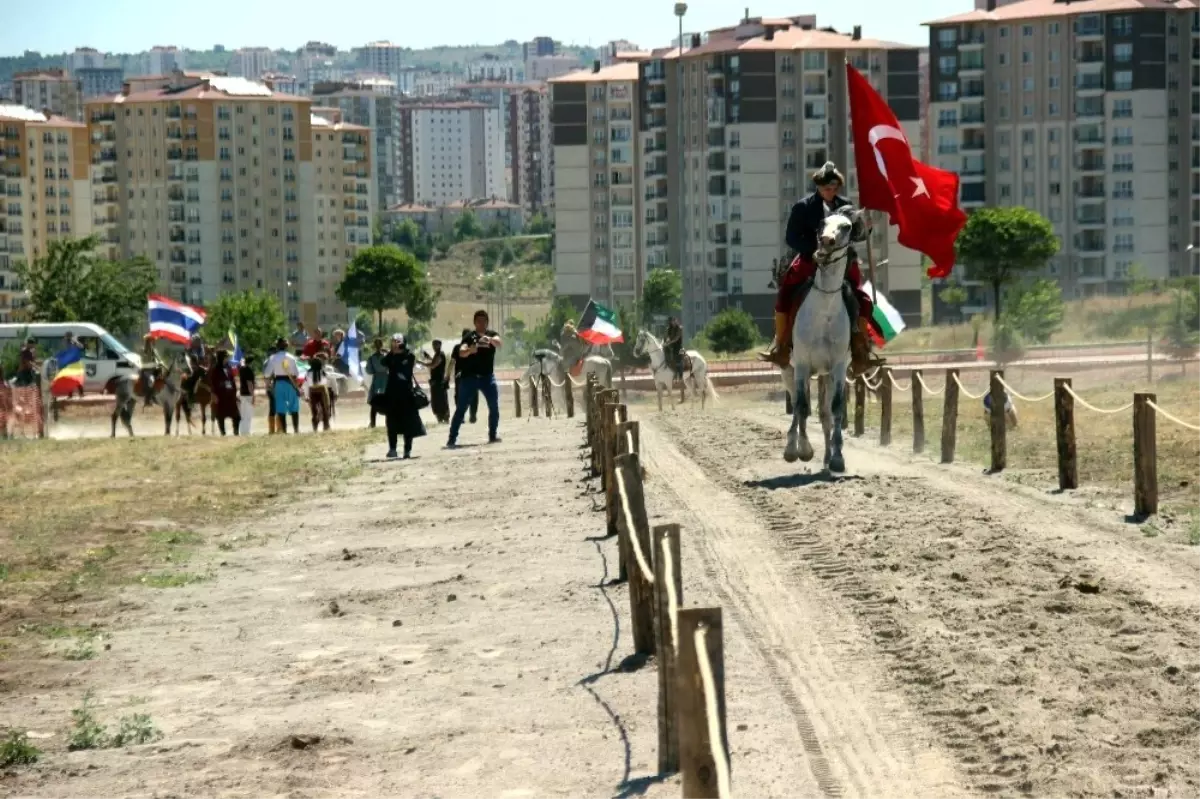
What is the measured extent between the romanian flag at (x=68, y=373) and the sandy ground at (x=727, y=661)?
101 feet

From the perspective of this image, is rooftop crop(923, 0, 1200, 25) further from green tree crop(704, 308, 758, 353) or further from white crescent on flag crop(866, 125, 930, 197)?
white crescent on flag crop(866, 125, 930, 197)

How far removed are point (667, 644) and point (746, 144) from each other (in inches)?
5013

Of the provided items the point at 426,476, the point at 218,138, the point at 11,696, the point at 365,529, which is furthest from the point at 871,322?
the point at 218,138

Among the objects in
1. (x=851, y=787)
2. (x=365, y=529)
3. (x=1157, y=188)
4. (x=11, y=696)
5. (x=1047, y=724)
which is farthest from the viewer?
→ (x=1157, y=188)

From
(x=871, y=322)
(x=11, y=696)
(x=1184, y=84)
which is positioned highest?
(x=1184, y=84)

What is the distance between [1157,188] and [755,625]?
124311 mm

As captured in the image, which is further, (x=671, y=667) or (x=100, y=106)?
(x=100, y=106)

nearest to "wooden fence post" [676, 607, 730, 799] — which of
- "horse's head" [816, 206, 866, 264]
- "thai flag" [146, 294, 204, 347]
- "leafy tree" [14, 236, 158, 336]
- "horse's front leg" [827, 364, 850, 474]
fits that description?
"horse's head" [816, 206, 866, 264]

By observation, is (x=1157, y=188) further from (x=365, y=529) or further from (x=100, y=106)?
(x=365, y=529)

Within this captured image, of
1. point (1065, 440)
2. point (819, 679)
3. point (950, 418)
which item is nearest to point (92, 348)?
point (950, 418)

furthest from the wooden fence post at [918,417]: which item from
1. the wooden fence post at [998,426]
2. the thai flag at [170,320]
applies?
the thai flag at [170,320]

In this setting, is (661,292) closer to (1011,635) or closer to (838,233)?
(838,233)

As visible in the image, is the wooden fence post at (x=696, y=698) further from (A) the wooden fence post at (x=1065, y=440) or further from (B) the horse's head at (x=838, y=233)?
(A) the wooden fence post at (x=1065, y=440)

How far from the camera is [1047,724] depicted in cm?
911
